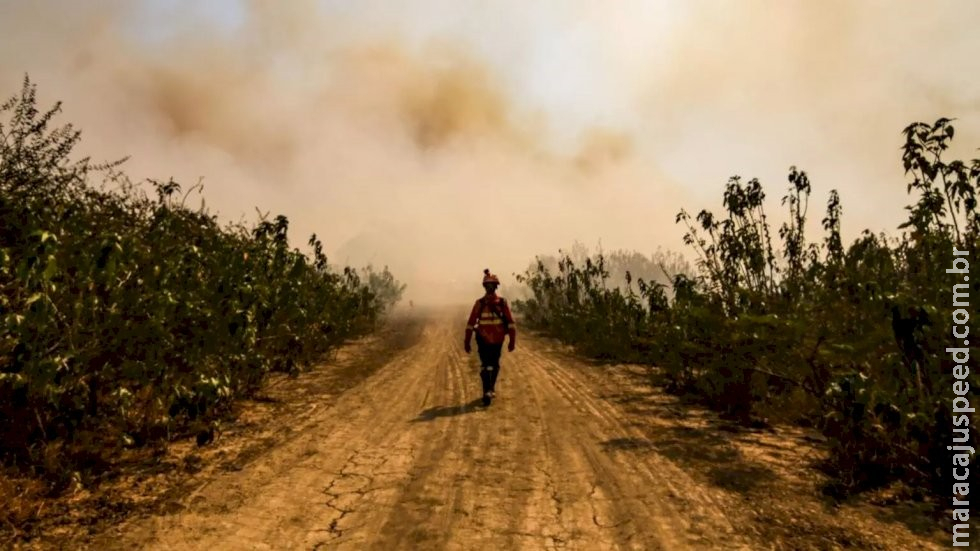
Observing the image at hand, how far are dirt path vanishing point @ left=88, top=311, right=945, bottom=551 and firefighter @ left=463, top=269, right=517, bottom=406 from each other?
0.67m

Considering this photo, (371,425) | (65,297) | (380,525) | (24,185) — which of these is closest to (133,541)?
(380,525)

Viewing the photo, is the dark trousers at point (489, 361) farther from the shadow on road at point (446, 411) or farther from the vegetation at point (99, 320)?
the vegetation at point (99, 320)

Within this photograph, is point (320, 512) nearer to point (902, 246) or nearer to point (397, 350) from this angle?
point (902, 246)

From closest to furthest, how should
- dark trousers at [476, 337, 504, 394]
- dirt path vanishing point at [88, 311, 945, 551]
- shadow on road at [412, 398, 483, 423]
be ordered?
dirt path vanishing point at [88, 311, 945, 551] < shadow on road at [412, 398, 483, 423] < dark trousers at [476, 337, 504, 394]

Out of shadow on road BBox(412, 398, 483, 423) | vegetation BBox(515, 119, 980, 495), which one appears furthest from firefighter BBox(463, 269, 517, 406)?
vegetation BBox(515, 119, 980, 495)

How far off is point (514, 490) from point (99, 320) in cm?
436

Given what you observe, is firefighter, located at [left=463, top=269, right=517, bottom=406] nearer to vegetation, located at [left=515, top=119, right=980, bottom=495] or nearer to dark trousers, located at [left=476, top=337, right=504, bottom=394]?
dark trousers, located at [left=476, top=337, right=504, bottom=394]

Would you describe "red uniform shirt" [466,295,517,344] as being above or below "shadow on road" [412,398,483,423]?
above

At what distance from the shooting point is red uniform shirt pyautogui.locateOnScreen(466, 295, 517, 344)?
7.92 m

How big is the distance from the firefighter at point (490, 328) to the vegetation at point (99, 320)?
11.0ft

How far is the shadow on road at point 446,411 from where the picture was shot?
22.8 ft

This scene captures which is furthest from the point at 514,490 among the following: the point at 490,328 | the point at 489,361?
the point at 490,328

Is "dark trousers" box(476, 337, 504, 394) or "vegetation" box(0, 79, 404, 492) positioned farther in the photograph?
"dark trousers" box(476, 337, 504, 394)

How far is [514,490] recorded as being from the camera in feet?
14.4
